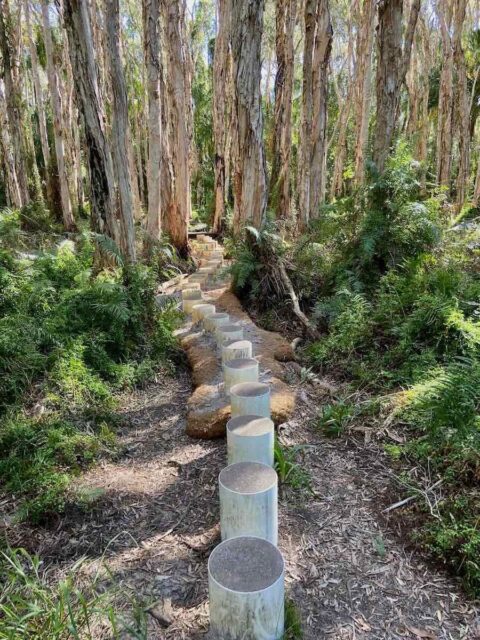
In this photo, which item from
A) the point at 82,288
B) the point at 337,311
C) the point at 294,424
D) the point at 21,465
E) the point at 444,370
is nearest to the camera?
the point at 21,465

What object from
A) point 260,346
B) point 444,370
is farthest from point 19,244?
point 444,370

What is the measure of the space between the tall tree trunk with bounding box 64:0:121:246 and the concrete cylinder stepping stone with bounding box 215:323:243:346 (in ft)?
8.02

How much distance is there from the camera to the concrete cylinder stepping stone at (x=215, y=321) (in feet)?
17.5

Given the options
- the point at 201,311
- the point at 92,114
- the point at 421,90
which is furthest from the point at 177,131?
the point at 421,90

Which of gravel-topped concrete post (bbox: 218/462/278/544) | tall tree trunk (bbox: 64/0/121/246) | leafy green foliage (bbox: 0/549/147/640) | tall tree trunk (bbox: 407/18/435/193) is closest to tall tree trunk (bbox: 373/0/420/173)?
tall tree trunk (bbox: 64/0/121/246)

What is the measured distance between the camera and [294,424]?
3.84m

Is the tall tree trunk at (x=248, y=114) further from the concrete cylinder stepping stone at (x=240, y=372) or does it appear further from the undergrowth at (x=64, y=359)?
the concrete cylinder stepping stone at (x=240, y=372)

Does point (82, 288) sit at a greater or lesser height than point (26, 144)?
lesser

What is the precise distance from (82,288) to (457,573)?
4603mm

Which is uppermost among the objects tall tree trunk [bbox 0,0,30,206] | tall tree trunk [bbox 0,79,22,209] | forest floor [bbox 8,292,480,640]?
tall tree trunk [bbox 0,0,30,206]

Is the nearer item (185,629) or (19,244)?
(185,629)

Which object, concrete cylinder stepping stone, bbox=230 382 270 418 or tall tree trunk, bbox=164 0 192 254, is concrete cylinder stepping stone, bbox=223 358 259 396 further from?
tall tree trunk, bbox=164 0 192 254

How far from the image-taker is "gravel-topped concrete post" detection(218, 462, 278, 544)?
223cm

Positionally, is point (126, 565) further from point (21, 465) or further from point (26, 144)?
point (26, 144)
